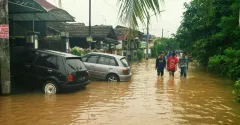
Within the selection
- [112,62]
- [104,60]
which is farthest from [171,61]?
[104,60]

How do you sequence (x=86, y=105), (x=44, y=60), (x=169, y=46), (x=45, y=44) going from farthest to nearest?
(x=169, y=46) < (x=45, y=44) < (x=44, y=60) < (x=86, y=105)

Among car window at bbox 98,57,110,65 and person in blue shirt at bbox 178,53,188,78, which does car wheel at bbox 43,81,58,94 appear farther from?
person in blue shirt at bbox 178,53,188,78

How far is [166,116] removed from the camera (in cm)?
754

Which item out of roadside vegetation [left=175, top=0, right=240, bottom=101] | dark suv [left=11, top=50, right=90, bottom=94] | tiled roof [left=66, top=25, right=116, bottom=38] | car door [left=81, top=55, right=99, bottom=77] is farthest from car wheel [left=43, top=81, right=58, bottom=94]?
tiled roof [left=66, top=25, right=116, bottom=38]

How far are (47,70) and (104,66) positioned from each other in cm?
458

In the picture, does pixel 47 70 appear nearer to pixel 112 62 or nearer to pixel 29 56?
pixel 29 56

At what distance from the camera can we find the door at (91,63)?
14594 mm

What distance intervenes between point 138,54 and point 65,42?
29.8 meters

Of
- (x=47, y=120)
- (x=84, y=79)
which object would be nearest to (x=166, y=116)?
(x=47, y=120)

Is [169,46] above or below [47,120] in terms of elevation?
above

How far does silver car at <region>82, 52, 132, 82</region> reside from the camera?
14352 millimetres

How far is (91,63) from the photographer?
14641 mm

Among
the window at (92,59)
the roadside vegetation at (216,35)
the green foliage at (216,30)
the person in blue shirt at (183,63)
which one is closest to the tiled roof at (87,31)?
the roadside vegetation at (216,35)

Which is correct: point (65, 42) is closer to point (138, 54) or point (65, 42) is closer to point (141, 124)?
point (141, 124)
